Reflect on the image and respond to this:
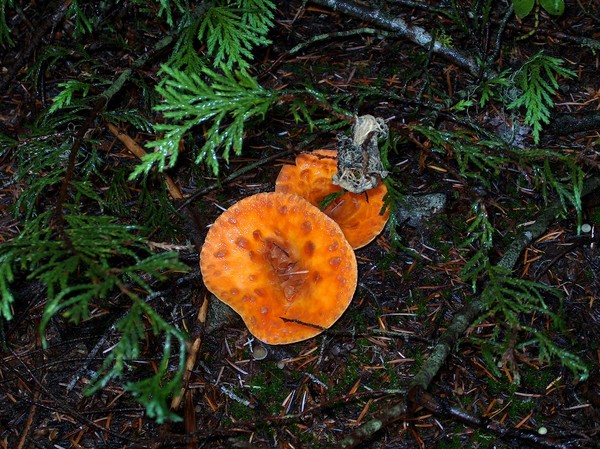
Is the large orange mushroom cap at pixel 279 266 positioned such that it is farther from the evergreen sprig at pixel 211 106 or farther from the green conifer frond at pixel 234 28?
the green conifer frond at pixel 234 28

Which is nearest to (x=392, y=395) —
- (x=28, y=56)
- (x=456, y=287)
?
(x=456, y=287)

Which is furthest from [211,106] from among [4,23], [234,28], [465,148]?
[4,23]

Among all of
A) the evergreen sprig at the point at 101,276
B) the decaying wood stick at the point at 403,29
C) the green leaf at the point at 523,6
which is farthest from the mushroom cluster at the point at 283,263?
the green leaf at the point at 523,6

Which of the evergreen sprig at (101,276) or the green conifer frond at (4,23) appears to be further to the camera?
the green conifer frond at (4,23)

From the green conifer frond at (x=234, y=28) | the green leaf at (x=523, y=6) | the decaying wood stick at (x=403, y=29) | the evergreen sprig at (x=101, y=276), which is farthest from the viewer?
the decaying wood stick at (x=403, y=29)

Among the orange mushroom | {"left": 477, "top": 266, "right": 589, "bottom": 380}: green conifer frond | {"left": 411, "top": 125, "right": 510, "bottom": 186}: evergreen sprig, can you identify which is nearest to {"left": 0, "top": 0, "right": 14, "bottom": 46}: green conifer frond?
the orange mushroom

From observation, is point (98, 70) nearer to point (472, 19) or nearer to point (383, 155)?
point (383, 155)

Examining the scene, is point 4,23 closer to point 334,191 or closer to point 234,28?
point 234,28
